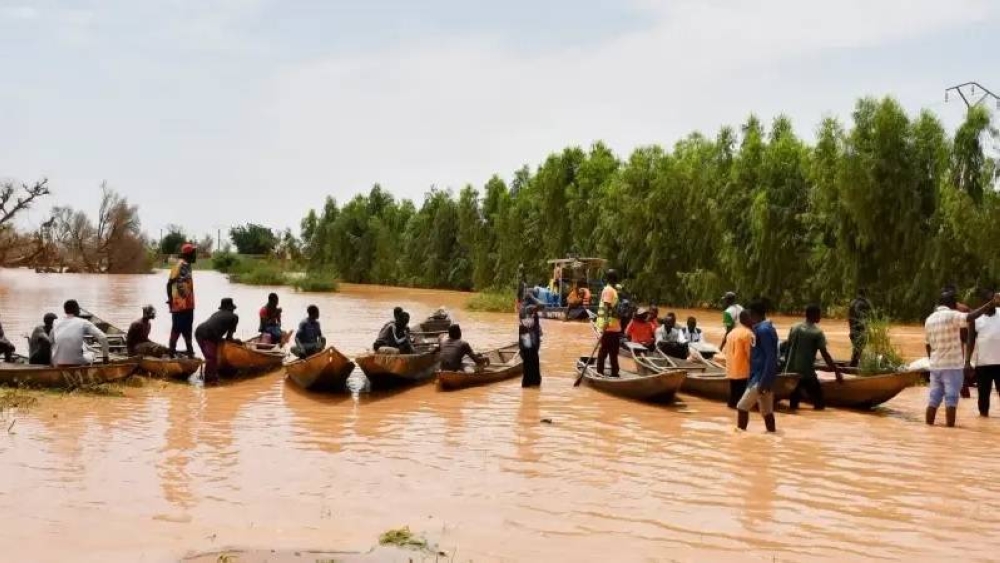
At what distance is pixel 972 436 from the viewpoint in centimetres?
932

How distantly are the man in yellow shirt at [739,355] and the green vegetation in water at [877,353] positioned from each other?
107 inches

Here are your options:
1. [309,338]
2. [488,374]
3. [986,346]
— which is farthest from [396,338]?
[986,346]

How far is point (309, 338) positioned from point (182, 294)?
6.44 feet

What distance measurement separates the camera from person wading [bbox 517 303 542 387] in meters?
12.5

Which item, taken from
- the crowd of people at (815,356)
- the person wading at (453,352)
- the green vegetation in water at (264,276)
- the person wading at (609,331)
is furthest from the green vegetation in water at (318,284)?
the crowd of people at (815,356)

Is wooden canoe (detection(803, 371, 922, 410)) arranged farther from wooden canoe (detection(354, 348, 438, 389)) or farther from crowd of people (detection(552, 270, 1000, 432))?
wooden canoe (detection(354, 348, 438, 389))

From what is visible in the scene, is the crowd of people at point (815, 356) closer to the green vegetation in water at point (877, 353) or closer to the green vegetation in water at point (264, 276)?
the green vegetation in water at point (877, 353)

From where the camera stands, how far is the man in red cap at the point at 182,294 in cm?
1262

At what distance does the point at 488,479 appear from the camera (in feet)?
24.7

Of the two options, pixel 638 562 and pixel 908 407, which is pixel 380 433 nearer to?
pixel 638 562

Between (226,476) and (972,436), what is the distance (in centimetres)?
770

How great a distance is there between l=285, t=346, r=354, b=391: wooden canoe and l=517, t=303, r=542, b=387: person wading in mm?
2553

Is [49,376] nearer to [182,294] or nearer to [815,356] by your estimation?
[182,294]

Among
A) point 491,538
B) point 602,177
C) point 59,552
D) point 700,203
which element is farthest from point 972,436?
point 602,177
